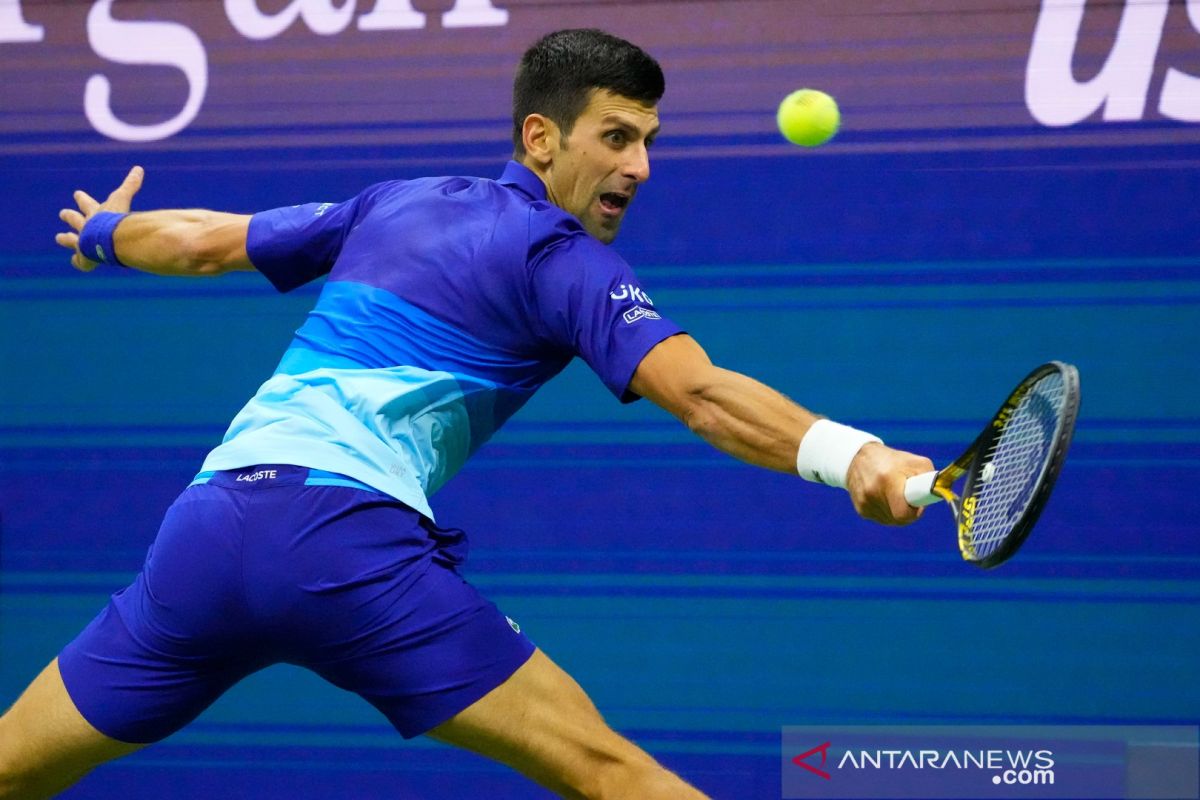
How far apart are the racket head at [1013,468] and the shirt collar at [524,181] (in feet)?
3.24

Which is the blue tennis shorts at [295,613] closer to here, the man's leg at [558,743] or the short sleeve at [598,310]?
the man's leg at [558,743]

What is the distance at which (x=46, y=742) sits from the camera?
102 inches

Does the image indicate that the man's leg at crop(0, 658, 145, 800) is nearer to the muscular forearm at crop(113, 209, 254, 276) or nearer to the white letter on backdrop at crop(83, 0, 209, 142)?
the muscular forearm at crop(113, 209, 254, 276)

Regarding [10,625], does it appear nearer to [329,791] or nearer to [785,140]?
[329,791]

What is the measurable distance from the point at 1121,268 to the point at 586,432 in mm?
1433

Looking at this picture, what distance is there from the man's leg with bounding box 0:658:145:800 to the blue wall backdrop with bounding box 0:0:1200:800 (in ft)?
5.54

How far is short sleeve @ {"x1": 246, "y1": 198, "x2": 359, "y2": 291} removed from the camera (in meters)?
3.01

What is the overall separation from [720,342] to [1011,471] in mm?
1890

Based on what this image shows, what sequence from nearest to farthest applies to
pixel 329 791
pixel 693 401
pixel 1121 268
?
1. pixel 693 401
2. pixel 1121 268
3. pixel 329 791

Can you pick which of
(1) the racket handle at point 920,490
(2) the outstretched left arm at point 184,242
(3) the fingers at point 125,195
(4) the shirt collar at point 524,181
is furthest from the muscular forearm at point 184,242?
(1) the racket handle at point 920,490

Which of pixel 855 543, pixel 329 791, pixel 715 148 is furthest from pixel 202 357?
pixel 855 543

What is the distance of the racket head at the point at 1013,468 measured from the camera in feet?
6.99

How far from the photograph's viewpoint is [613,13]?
13.9ft

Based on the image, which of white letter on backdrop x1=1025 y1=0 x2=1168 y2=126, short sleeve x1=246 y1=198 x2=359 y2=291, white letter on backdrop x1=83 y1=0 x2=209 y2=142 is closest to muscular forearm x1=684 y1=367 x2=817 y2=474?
short sleeve x1=246 y1=198 x2=359 y2=291
